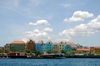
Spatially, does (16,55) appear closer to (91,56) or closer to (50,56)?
(50,56)

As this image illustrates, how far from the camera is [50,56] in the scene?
172 metres

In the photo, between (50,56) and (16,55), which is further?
(16,55)

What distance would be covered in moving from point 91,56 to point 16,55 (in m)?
74.4

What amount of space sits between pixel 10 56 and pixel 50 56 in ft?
134

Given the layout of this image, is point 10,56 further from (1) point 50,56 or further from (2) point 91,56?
(2) point 91,56

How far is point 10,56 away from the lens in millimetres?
185750

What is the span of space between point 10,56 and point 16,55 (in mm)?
6166

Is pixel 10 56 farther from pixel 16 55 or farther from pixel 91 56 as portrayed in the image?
pixel 91 56

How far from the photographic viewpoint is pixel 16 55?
184625 millimetres

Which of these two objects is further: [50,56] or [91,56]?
[91,56]

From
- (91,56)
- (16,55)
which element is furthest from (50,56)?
(91,56)

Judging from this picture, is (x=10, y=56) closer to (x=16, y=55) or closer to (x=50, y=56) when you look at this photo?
(x=16, y=55)

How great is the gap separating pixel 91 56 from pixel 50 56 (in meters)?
47.0

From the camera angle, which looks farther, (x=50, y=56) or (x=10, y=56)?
(x=10, y=56)
